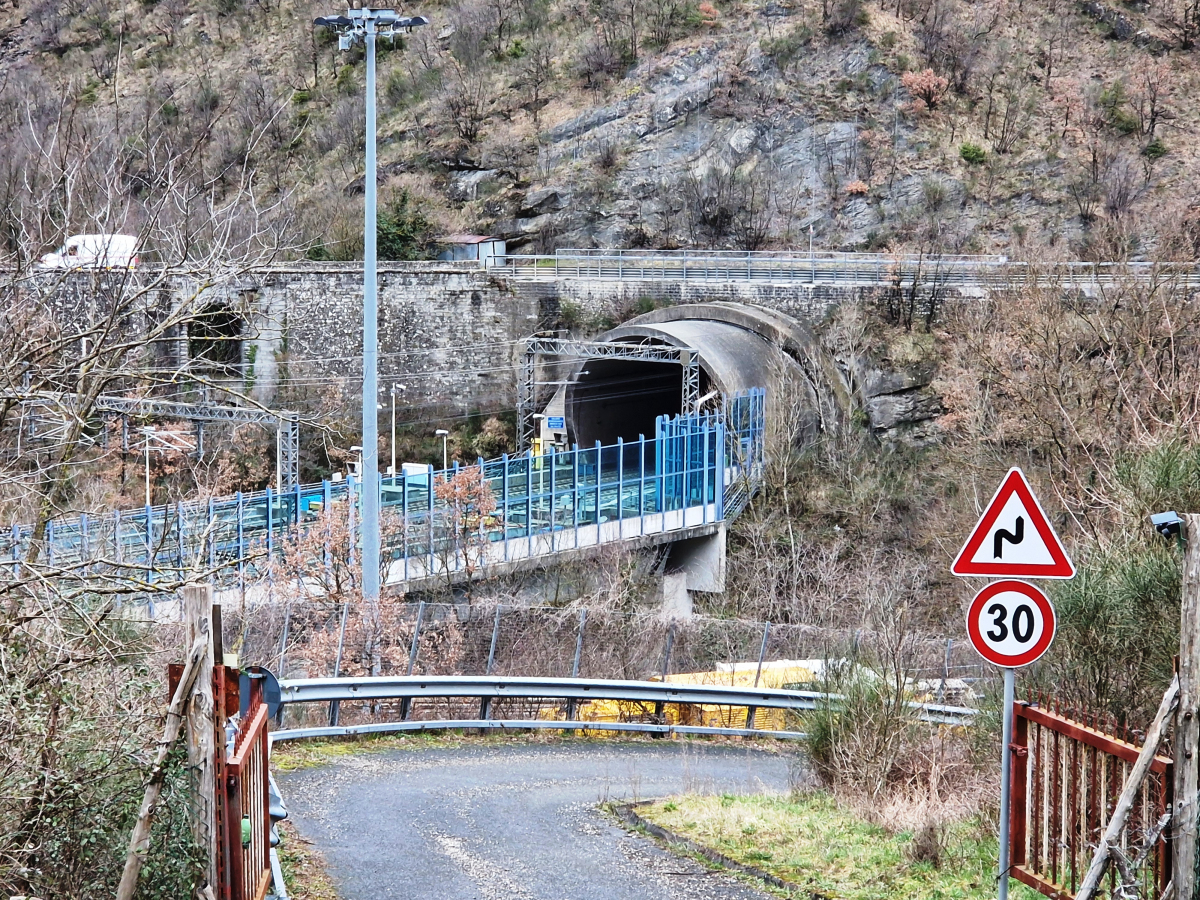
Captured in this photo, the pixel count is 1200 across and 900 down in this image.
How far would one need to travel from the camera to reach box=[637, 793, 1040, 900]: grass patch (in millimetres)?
7844

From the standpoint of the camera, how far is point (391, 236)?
50.0 metres

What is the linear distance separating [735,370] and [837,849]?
94.5ft

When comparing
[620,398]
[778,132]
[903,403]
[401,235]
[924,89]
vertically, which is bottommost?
[903,403]

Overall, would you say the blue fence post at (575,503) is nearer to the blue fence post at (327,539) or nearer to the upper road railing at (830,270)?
the blue fence post at (327,539)

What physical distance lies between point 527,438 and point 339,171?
23.9 metres

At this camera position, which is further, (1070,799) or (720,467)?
(720,467)

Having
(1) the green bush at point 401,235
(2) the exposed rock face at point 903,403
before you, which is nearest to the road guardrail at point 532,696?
(2) the exposed rock face at point 903,403

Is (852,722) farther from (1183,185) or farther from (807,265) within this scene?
(1183,185)

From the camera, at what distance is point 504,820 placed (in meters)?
10.2

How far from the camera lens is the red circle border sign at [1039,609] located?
6.73m

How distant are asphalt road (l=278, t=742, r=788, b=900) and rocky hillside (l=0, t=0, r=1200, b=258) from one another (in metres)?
36.8

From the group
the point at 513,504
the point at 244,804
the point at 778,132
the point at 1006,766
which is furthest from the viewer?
the point at 778,132

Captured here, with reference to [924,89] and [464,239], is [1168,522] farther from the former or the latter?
[924,89]

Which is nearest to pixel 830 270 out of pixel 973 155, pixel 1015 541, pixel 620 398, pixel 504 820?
pixel 620 398
